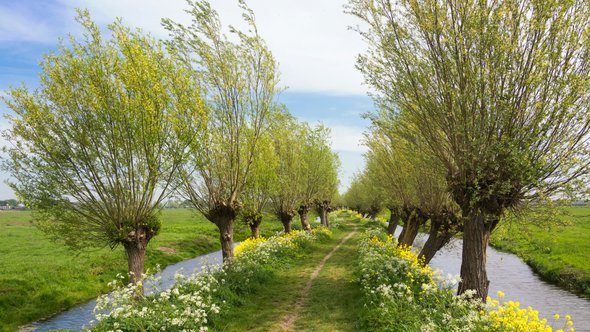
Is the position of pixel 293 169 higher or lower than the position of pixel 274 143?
lower

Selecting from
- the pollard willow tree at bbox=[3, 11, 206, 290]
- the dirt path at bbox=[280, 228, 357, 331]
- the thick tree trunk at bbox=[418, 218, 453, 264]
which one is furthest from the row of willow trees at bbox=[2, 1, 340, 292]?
the thick tree trunk at bbox=[418, 218, 453, 264]

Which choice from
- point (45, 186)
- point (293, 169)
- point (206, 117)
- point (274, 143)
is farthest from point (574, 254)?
point (45, 186)

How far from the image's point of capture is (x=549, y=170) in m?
10.1

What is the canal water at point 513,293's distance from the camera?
1773cm

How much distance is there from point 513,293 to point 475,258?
622 inches

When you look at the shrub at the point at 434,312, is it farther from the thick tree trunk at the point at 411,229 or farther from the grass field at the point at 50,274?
the thick tree trunk at the point at 411,229

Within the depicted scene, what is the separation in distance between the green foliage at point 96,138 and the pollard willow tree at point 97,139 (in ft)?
0.10

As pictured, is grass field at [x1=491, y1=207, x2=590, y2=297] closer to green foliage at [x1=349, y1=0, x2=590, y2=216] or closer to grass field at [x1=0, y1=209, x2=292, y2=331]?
green foliage at [x1=349, y1=0, x2=590, y2=216]

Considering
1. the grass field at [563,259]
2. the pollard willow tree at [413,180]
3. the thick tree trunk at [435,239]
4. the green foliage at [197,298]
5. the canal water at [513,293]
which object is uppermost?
the pollard willow tree at [413,180]

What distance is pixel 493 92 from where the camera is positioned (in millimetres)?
10062

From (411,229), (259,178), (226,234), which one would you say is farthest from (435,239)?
(226,234)

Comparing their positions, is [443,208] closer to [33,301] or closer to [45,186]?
[45,186]

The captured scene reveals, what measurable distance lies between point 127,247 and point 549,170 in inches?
554

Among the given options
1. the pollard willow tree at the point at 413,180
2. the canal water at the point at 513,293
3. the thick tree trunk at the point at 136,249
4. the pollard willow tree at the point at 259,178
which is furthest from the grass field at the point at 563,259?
the thick tree trunk at the point at 136,249
